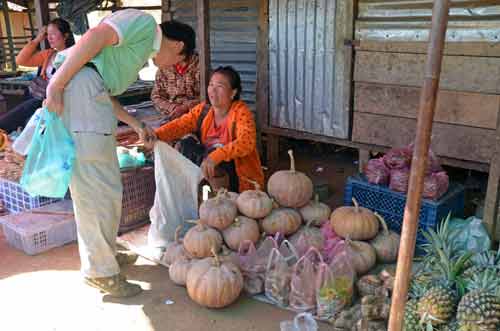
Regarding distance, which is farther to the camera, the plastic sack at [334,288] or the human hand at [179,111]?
the human hand at [179,111]

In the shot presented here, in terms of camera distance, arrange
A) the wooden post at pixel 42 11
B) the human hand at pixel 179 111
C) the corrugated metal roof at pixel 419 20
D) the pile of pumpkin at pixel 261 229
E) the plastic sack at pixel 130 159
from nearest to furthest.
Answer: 1. the pile of pumpkin at pixel 261 229
2. the corrugated metal roof at pixel 419 20
3. the plastic sack at pixel 130 159
4. the human hand at pixel 179 111
5. the wooden post at pixel 42 11

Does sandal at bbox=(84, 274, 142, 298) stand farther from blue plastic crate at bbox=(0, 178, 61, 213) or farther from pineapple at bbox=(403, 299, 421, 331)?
pineapple at bbox=(403, 299, 421, 331)

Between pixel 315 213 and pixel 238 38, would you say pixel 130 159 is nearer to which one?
pixel 315 213

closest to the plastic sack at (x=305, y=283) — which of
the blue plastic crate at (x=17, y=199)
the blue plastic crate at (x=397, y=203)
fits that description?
the blue plastic crate at (x=397, y=203)

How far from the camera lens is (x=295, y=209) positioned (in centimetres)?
361

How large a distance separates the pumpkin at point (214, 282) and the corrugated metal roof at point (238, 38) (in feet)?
10.5

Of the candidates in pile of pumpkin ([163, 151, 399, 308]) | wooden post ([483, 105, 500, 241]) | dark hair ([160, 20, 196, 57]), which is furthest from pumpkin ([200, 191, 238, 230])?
wooden post ([483, 105, 500, 241])

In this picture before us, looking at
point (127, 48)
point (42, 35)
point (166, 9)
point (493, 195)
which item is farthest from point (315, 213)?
point (166, 9)

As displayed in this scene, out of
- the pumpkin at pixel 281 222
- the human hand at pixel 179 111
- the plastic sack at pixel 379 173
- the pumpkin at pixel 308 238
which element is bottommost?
the pumpkin at pixel 308 238

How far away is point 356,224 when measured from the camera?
3312 millimetres

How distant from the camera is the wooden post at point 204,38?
168 inches

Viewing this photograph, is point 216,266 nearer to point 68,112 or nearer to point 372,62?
point 68,112

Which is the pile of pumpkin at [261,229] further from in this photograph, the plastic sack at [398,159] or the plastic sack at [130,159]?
the plastic sack at [130,159]

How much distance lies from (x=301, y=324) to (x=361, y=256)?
699 millimetres
